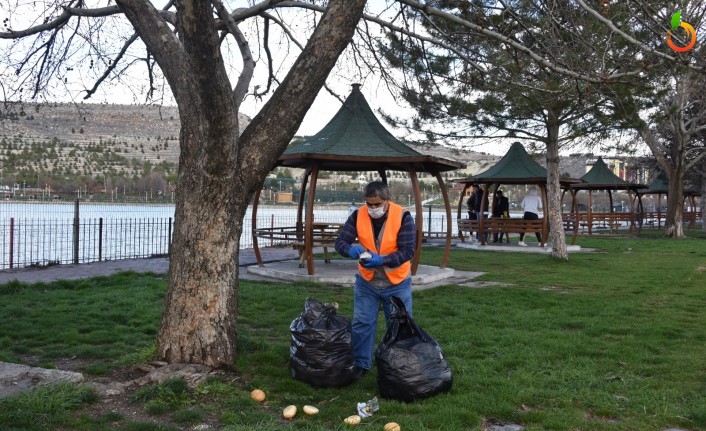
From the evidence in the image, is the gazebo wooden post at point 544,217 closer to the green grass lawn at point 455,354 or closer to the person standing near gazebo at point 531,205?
the person standing near gazebo at point 531,205

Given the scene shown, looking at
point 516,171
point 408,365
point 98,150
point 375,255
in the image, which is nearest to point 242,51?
point 375,255

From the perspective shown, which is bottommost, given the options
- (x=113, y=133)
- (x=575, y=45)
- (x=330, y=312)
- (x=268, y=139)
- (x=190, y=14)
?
(x=330, y=312)

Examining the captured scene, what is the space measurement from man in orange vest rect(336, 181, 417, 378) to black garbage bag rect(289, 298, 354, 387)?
212 millimetres

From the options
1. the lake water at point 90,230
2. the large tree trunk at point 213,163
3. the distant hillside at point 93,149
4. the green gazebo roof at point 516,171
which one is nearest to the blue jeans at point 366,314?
the large tree trunk at point 213,163

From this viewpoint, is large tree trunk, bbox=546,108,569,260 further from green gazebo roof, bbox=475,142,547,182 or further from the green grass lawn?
the green grass lawn

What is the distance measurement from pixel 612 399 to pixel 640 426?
0.52m

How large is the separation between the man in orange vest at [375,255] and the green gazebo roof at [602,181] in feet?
80.4

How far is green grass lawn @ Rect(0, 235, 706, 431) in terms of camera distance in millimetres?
4258

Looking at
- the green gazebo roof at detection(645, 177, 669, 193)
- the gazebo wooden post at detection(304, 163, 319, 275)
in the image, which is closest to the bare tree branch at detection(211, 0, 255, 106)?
the gazebo wooden post at detection(304, 163, 319, 275)

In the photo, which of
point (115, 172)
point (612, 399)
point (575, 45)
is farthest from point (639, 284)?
point (115, 172)

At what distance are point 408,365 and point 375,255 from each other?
2.90ft

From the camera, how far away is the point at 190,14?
15.7 ft

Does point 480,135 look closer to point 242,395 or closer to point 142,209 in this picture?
point 242,395

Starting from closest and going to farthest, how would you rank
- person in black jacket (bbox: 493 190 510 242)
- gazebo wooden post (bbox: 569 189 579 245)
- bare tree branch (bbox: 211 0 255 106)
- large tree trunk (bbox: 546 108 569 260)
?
bare tree branch (bbox: 211 0 255 106), large tree trunk (bbox: 546 108 569 260), gazebo wooden post (bbox: 569 189 579 245), person in black jacket (bbox: 493 190 510 242)
